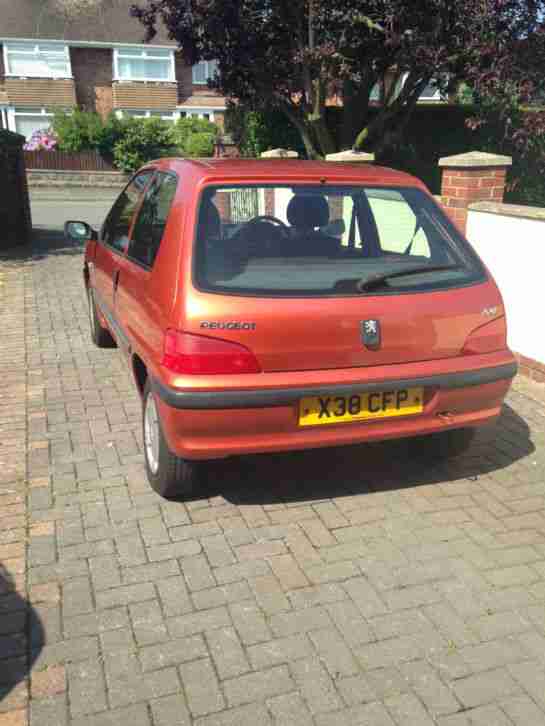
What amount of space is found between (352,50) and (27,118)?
32830mm

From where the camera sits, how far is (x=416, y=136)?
14.2 meters

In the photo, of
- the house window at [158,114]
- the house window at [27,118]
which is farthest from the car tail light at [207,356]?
the house window at [158,114]

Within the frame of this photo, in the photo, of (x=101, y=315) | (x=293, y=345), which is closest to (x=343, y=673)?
(x=293, y=345)

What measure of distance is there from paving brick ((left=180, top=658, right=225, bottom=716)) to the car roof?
227 centimetres

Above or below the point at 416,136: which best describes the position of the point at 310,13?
above

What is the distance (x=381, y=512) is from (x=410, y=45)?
9199 mm

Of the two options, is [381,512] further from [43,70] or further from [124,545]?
[43,70]

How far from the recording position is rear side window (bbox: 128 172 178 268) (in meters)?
3.86

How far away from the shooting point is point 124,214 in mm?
5074

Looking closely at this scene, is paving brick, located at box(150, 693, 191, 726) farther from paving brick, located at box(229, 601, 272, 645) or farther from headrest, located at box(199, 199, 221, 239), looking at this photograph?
headrest, located at box(199, 199, 221, 239)

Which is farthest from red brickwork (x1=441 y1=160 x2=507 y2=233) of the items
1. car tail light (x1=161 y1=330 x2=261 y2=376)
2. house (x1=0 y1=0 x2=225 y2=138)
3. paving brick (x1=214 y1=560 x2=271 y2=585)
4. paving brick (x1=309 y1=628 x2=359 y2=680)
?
house (x1=0 y1=0 x2=225 y2=138)

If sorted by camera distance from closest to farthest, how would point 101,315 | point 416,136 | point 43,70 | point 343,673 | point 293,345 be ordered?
point 343,673, point 293,345, point 101,315, point 416,136, point 43,70

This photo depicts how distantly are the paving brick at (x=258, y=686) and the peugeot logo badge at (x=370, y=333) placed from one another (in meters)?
1.52

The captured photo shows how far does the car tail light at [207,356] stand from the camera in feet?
10.5
